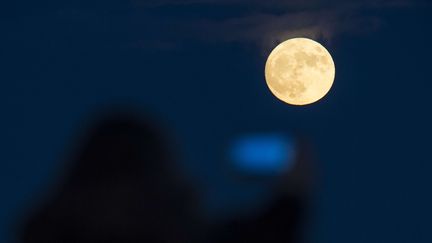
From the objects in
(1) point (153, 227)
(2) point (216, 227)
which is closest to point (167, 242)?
(1) point (153, 227)

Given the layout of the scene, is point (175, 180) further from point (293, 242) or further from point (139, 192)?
point (293, 242)

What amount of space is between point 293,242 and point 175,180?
432cm

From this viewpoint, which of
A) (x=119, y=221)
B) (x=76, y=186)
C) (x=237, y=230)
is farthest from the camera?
(x=237, y=230)

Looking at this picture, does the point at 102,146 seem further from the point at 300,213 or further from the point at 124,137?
the point at 300,213

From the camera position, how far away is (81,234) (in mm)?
28438

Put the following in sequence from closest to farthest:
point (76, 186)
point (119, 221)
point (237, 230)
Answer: point (76, 186)
point (119, 221)
point (237, 230)

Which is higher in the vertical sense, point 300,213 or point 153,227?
point 300,213

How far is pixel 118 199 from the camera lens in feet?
94.8

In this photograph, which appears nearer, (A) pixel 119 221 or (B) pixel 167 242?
(B) pixel 167 242

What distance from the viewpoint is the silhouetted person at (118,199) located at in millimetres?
27203

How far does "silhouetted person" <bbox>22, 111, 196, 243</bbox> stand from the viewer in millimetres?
27203

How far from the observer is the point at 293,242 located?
3073cm

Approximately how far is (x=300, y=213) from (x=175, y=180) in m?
4.30

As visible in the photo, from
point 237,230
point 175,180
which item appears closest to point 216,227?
point 237,230
